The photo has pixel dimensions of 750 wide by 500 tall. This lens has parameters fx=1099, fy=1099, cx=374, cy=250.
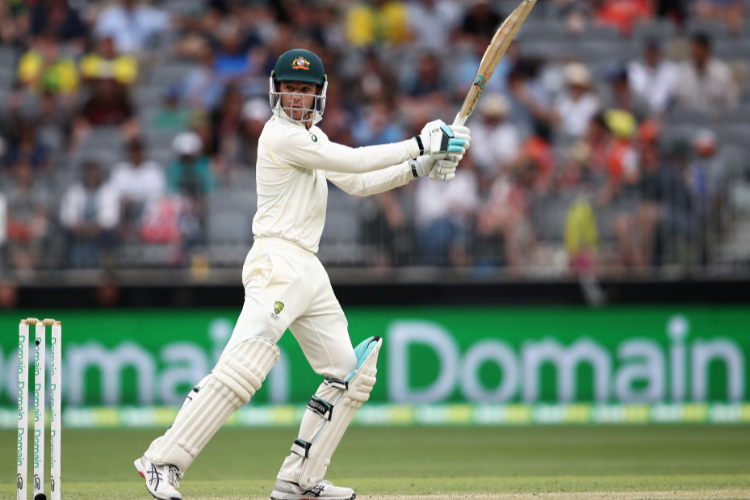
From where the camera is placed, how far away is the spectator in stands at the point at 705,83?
1251cm

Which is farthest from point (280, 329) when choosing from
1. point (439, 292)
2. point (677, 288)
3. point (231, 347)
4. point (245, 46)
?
point (245, 46)

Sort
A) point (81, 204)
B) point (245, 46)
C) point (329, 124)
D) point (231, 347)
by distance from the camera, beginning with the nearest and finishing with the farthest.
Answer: point (231, 347)
point (81, 204)
point (329, 124)
point (245, 46)

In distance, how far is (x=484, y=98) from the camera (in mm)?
12250

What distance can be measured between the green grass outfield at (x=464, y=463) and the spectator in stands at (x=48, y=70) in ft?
15.3

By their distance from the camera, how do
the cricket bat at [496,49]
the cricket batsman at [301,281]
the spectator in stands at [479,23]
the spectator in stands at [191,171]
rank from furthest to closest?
the spectator in stands at [479,23] < the spectator in stands at [191,171] < the cricket bat at [496,49] < the cricket batsman at [301,281]

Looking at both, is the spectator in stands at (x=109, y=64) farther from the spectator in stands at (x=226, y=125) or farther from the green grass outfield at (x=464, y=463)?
the green grass outfield at (x=464, y=463)

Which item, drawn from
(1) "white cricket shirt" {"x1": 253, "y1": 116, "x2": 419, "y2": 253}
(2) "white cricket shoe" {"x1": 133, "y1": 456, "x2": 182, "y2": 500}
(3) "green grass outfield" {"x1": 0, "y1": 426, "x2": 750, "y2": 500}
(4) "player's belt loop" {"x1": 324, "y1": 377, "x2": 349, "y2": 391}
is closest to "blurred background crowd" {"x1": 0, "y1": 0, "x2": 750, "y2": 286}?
(3) "green grass outfield" {"x1": 0, "y1": 426, "x2": 750, "y2": 500}

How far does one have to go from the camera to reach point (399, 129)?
11945 millimetres

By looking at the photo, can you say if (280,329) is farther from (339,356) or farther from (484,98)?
(484,98)

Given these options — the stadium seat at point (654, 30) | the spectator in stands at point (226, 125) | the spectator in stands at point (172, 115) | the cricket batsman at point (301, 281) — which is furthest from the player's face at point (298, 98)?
the stadium seat at point (654, 30)

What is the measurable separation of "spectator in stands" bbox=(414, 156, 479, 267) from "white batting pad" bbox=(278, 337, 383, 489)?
548 cm

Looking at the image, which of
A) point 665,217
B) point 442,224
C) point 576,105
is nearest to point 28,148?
point 442,224

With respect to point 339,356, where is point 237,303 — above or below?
below

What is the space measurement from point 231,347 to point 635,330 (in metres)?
6.61
